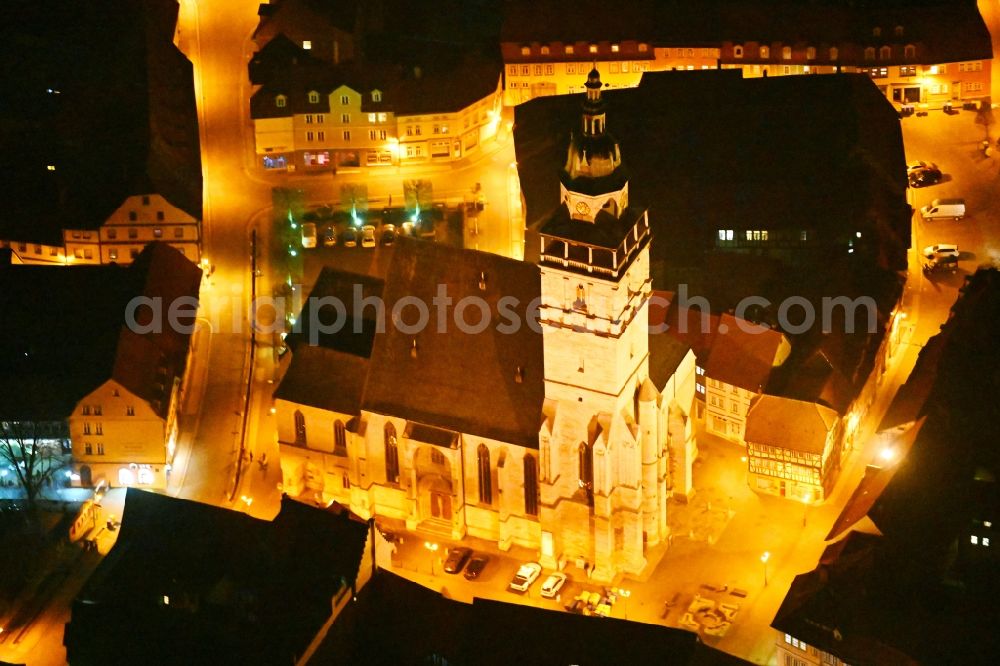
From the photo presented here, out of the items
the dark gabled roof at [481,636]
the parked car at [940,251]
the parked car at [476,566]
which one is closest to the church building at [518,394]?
the parked car at [476,566]

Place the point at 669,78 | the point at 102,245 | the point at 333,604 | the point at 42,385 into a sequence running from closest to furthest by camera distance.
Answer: the point at 333,604
the point at 42,385
the point at 102,245
the point at 669,78

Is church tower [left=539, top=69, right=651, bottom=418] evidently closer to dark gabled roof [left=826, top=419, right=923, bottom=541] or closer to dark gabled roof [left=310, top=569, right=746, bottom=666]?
dark gabled roof [left=826, top=419, right=923, bottom=541]

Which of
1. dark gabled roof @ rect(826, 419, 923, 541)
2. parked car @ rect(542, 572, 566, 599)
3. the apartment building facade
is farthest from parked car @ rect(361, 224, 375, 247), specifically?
dark gabled roof @ rect(826, 419, 923, 541)

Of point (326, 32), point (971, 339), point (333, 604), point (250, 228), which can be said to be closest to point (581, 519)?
point (333, 604)

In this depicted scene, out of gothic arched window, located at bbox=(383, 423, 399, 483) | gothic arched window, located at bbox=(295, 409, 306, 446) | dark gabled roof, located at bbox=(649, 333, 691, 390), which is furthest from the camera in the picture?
gothic arched window, located at bbox=(295, 409, 306, 446)

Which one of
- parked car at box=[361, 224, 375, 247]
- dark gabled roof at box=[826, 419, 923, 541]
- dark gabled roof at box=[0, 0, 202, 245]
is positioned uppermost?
dark gabled roof at box=[0, 0, 202, 245]

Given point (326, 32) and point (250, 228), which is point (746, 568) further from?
point (326, 32)
